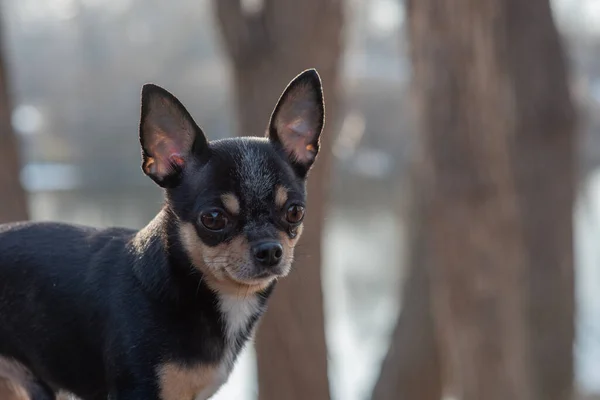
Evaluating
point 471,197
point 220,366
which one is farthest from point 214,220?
point 471,197

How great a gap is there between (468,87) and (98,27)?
1003 inches

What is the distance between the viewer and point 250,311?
9.37 ft

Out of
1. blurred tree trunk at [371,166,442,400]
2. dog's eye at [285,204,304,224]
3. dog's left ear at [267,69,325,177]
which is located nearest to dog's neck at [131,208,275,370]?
dog's eye at [285,204,304,224]

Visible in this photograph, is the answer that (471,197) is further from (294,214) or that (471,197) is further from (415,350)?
(294,214)

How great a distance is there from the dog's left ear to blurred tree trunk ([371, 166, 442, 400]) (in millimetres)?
5492

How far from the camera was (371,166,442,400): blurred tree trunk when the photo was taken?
8.36 metres

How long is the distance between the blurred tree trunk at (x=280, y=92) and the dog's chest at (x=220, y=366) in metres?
3.35

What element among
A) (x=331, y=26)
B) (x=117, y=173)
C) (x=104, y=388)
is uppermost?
(x=331, y=26)

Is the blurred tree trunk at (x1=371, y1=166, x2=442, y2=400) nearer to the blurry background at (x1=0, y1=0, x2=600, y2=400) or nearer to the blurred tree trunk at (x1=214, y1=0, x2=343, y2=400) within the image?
the blurry background at (x1=0, y1=0, x2=600, y2=400)

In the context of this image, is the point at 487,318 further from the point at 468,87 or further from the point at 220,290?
the point at 220,290

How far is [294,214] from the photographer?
2.66 m

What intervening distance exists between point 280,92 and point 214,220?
3.86 meters

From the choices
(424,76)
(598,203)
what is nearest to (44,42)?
(598,203)

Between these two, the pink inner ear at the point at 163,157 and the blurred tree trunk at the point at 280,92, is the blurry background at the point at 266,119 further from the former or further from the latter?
the pink inner ear at the point at 163,157
